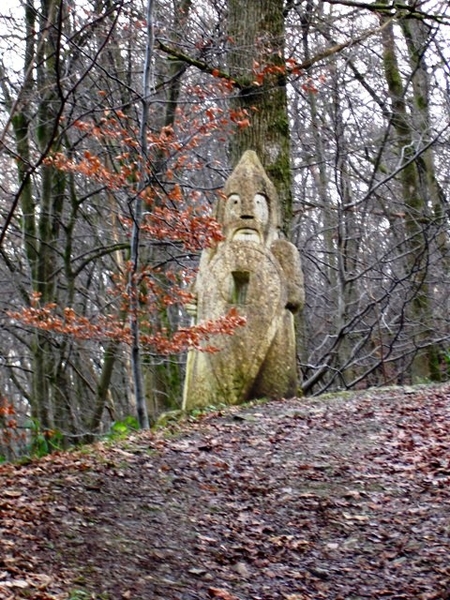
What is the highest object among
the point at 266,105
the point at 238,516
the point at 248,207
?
the point at 266,105

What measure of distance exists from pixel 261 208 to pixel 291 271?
841 mm

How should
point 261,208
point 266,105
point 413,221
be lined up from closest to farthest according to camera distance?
1. point 261,208
2. point 266,105
3. point 413,221

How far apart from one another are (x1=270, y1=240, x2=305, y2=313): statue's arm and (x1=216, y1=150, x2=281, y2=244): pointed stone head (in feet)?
0.54

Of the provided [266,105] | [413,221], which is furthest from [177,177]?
[413,221]

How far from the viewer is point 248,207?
34.8ft

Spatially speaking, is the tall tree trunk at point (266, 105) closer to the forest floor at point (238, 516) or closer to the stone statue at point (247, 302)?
the stone statue at point (247, 302)

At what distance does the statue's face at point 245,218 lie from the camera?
34.6 feet

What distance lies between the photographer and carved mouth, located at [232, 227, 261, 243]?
34.4ft

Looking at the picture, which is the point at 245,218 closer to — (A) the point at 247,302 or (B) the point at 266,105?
(A) the point at 247,302

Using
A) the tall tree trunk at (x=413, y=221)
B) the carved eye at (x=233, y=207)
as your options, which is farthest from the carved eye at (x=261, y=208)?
the tall tree trunk at (x=413, y=221)

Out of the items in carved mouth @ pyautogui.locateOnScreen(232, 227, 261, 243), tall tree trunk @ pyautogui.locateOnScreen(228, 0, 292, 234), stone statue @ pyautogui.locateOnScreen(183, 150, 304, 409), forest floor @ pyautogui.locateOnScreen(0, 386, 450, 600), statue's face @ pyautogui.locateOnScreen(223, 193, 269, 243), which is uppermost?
tall tree trunk @ pyautogui.locateOnScreen(228, 0, 292, 234)

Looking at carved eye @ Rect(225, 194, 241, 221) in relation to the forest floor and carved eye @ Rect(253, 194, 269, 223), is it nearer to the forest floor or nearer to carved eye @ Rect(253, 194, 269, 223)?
carved eye @ Rect(253, 194, 269, 223)

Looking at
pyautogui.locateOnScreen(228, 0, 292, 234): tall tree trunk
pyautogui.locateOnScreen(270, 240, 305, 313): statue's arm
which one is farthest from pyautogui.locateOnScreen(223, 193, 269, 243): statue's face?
pyautogui.locateOnScreen(228, 0, 292, 234): tall tree trunk

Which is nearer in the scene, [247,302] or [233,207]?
[247,302]
